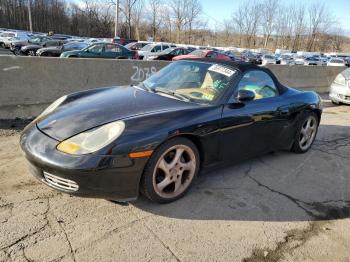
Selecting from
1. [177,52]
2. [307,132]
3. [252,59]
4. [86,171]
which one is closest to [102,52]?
[177,52]

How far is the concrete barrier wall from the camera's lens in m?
6.02

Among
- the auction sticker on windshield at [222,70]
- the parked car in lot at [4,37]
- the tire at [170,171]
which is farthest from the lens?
the parked car in lot at [4,37]

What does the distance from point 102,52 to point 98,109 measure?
1597 cm

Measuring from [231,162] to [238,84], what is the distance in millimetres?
942

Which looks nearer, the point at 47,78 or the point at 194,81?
the point at 194,81

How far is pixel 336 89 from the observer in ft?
34.4

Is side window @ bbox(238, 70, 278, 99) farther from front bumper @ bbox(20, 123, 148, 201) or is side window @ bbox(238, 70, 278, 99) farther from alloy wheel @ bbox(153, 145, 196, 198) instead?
front bumper @ bbox(20, 123, 148, 201)

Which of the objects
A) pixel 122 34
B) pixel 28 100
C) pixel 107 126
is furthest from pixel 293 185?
pixel 122 34

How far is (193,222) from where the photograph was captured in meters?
3.16

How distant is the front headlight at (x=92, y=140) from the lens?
2906 mm

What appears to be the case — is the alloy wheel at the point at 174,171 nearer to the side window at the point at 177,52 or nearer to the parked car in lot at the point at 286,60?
the side window at the point at 177,52

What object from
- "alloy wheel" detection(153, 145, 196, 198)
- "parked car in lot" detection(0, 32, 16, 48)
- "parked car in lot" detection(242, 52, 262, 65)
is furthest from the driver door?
"parked car in lot" detection(0, 32, 16, 48)

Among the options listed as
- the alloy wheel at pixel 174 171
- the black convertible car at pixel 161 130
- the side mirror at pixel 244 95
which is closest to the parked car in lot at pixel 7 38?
the black convertible car at pixel 161 130

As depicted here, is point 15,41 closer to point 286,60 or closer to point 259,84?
point 286,60
